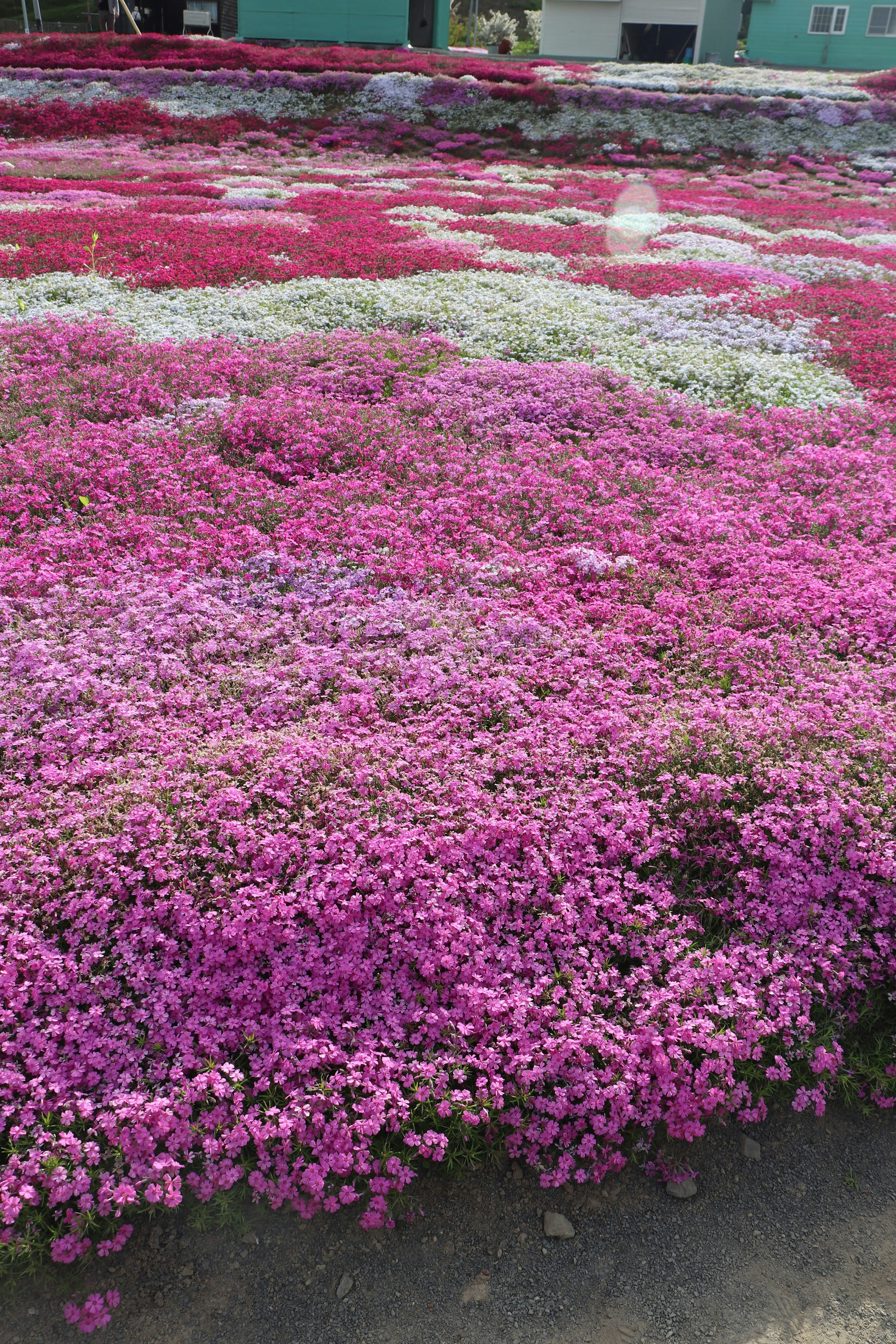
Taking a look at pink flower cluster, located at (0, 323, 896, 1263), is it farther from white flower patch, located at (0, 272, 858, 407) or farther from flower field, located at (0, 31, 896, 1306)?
white flower patch, located at (0, 272, 858, 407)

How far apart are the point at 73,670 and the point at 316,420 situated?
658 cm

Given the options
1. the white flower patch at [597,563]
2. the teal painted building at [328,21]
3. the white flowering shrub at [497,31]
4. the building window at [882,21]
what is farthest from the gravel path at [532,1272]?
the white flowering shrub at [497,31]

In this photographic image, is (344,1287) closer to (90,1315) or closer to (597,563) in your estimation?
(90,1315)

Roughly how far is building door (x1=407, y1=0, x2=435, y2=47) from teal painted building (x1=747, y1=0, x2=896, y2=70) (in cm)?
2881

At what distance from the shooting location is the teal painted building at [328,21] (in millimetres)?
58000

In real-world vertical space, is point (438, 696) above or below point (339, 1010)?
above

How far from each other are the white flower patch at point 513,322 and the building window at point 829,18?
73.3 m

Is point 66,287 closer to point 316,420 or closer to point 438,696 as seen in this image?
point 316,420

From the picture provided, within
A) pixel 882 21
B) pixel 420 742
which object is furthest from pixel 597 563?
pixel 882 21

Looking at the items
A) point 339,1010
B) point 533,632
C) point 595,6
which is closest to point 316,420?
point 533,632

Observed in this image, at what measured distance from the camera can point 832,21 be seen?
231ft

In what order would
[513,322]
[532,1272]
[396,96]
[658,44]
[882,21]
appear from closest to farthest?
1. [532,1272]
2. [513,322]
3. [396,96]
4. [882,21]
5. [658,44]

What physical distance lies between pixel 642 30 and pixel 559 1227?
8845cm

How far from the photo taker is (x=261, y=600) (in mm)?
8961
